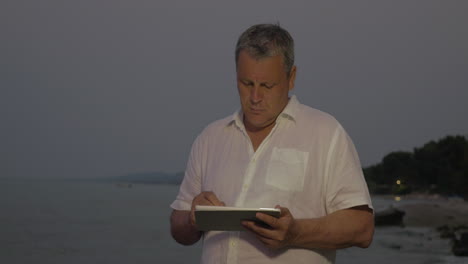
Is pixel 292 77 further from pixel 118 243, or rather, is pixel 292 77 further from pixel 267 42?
pixel 118 243

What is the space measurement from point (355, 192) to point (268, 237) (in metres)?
0.45

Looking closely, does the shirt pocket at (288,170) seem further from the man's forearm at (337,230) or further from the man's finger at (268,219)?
the man's finger at (268,219)

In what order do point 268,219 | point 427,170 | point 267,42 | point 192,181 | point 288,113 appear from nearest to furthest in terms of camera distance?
point 268,219 < point 267,42 < point 288,113 < point 192,181 < point 427,170

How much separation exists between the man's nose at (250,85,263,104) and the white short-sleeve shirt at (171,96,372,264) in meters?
0.16

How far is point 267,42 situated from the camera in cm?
300

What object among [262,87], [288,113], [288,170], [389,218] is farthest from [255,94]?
[389,218]

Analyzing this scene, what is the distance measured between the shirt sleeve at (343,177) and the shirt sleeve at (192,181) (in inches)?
25.5

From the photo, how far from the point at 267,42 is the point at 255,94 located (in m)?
0.22

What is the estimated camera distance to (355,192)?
295 centimetres

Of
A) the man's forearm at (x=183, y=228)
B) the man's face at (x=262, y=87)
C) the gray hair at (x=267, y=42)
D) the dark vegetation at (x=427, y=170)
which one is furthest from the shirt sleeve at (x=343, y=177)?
the dark vegetation at (x=427, y=170)

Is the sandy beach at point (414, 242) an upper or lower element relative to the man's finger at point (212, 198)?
lower

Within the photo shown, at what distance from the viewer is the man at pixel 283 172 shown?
2.95 m

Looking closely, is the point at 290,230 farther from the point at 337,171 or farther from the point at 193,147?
the point at 193,147

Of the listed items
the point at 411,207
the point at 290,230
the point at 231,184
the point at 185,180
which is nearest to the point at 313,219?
the point at 290,230
